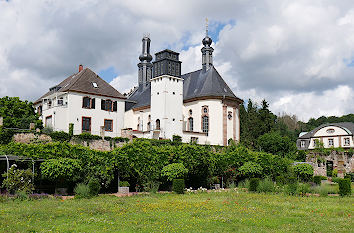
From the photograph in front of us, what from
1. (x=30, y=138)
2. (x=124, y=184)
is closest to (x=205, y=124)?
(x=30, y=138)

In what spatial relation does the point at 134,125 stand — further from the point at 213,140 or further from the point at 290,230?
the point at 290,230

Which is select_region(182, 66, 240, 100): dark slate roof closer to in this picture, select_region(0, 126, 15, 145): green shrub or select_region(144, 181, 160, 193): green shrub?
select_region(144, 181, 160, 193): green shrub

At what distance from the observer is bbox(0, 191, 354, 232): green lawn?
11.1 meters

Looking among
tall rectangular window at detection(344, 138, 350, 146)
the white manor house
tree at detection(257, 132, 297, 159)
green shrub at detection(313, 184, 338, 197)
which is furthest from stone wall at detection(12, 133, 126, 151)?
tall rectangular window at detection(344, 138, 350, 146)

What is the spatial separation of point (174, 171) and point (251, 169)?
7206mm

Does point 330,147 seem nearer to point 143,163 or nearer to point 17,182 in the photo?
point 143,163

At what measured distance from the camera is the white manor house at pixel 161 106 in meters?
41.1

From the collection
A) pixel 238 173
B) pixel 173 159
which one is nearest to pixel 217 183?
pixel 238 173

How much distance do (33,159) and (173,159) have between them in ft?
31.3

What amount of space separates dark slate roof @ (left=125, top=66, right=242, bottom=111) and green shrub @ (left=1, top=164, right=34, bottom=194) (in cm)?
2942

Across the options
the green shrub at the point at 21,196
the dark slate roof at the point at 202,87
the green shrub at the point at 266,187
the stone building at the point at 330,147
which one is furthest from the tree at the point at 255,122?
the green shrub at the point at 21,196

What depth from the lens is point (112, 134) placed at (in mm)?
42688

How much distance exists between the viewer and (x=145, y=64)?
2484 inches

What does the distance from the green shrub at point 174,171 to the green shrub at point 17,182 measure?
8.93 m
